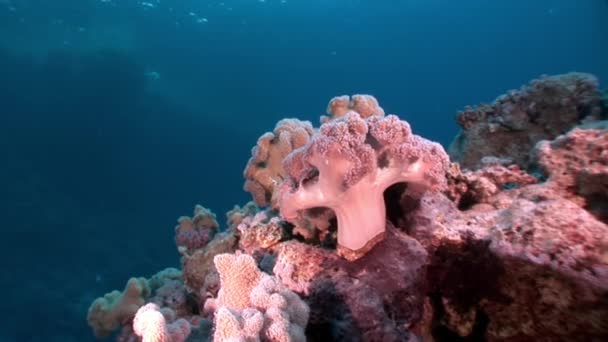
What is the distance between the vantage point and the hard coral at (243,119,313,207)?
12.9 ft

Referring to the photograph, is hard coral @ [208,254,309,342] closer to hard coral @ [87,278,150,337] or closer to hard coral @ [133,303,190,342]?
hard coral @ [133,303,190,342]

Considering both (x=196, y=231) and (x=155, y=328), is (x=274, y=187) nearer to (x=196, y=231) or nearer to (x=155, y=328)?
(x=196, y=231)

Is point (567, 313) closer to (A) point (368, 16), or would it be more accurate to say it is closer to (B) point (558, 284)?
(B) point (558, 284)

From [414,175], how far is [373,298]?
2.68 ft

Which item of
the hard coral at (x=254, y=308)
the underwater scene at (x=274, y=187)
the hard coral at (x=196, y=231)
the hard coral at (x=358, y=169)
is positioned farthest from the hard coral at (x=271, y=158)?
the hard coral at (x=254, y=308)

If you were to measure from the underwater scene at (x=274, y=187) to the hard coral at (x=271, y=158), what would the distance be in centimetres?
2

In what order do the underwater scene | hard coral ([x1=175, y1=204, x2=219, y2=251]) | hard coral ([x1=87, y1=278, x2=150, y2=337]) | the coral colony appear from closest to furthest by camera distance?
the coral colony < the underwater scene < hard coral ([x1=175, y1=204, x2=219, y2=251]) < hard coral ([x1=87, y1=278, x2=150, y2=337])

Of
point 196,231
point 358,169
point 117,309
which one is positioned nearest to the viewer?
point 358,169

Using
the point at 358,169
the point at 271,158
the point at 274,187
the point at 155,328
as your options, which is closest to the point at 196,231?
the point at 274,187

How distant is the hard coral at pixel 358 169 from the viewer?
215 cm

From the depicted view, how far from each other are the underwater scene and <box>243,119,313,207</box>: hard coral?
0.02m

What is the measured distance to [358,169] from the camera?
A: 2.15 meters

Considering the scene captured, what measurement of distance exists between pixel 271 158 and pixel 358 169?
Answer: 1.95 metres

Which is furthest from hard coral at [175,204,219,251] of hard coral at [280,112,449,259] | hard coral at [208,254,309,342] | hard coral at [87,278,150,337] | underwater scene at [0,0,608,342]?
hard coral at [280,112,449,259]
